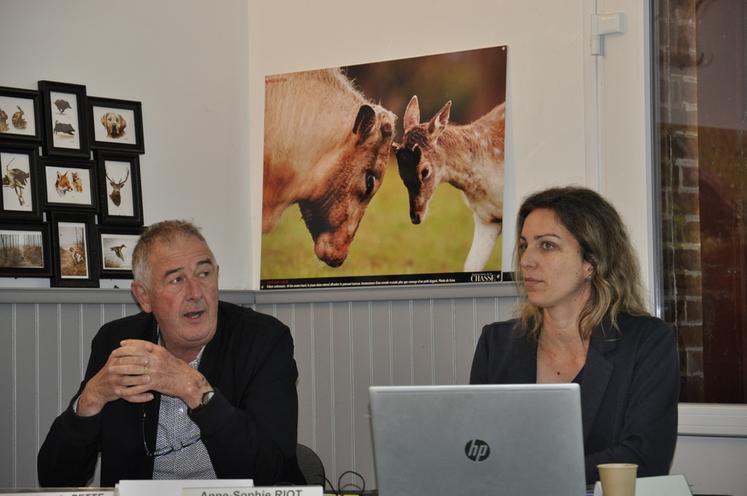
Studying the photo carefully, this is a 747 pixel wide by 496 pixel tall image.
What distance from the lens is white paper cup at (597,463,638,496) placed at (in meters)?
1.72

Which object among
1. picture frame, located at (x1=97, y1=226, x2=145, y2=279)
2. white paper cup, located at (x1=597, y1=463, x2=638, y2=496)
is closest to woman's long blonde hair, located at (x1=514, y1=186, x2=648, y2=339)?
white paper cup, located at (x1=597, y1=463, x2=638, y2=496)

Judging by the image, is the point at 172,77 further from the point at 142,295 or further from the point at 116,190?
the point at 142,295

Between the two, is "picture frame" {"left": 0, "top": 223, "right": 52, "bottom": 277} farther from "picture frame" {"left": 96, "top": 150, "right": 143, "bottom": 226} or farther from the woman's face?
the woman's face

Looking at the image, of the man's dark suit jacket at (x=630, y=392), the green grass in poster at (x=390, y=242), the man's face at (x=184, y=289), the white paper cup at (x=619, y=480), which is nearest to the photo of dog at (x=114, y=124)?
the green grass in poster at (x=390, y=242)

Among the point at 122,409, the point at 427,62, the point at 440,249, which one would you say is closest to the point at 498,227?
the point at 440,249

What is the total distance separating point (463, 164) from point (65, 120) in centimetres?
140

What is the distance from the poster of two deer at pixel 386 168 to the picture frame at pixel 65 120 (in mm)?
814

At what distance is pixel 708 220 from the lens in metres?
3.59

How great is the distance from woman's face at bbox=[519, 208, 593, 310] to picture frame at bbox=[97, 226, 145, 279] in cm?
150

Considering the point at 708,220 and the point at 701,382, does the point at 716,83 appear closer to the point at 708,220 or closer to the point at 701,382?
the point at 708,220

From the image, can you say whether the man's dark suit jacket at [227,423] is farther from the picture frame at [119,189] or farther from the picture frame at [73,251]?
the picture frame at [119,189]

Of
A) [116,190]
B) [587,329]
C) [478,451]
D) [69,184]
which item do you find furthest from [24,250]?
[478,451]

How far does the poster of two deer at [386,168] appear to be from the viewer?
3846mm

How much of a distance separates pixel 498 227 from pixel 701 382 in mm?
870
